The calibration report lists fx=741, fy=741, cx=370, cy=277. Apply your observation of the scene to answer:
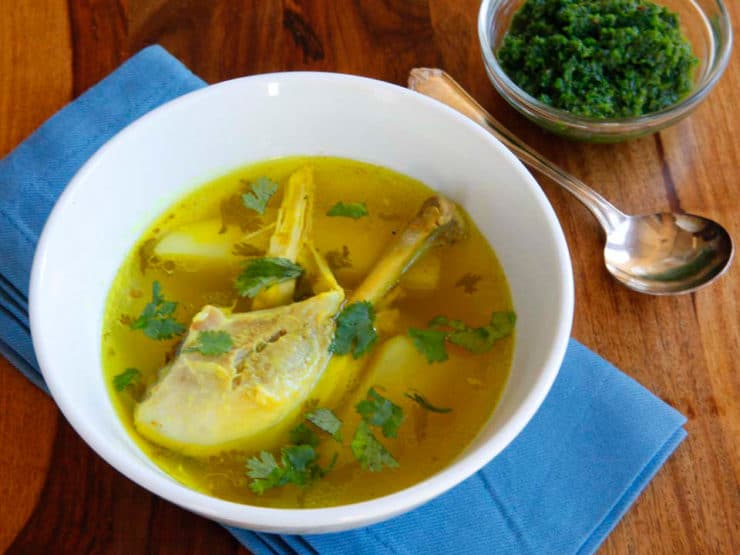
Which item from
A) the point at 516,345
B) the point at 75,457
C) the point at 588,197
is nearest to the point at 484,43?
the point at 588,197

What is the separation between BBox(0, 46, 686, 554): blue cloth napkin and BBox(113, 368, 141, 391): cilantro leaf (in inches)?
7.6

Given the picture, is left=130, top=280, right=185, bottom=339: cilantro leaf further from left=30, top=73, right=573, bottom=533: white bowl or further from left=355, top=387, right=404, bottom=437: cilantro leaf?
left=355, top=387, right=404, bottom=437: cilantro leaf

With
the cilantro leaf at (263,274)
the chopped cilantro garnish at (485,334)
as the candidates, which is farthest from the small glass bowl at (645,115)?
the cilantro leaf at (263,274)

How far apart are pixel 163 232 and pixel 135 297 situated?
11 cm

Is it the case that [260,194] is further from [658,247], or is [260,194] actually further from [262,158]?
[658,247]

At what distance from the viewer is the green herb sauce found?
1290mm

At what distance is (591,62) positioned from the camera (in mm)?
1299

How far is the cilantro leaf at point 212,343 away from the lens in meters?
0.88

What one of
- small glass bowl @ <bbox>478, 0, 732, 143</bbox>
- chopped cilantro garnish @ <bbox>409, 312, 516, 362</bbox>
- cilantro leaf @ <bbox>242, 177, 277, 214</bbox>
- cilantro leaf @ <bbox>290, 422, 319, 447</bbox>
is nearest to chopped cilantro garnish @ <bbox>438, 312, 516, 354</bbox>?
chopped cilantro garnish @ <bbox>409, 312, 516, 362</bbox>

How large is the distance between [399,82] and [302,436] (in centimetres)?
77

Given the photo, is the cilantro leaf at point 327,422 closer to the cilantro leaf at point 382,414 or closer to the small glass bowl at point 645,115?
the cilantro leaf at point 382,414

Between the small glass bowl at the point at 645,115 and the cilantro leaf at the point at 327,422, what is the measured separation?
661 mm

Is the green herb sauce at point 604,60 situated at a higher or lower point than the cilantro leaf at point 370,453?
higher

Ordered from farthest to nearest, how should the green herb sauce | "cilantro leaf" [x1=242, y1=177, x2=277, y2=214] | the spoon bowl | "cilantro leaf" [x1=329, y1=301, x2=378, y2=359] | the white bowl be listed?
the green herb sauce
the spoon bowl
"cilantro leaf" [x1=242, y1=177, x2=277, y2=214]
"cilantro leaf" [x1=329, y1=301, x2=378, y2=359]
the white bowl
